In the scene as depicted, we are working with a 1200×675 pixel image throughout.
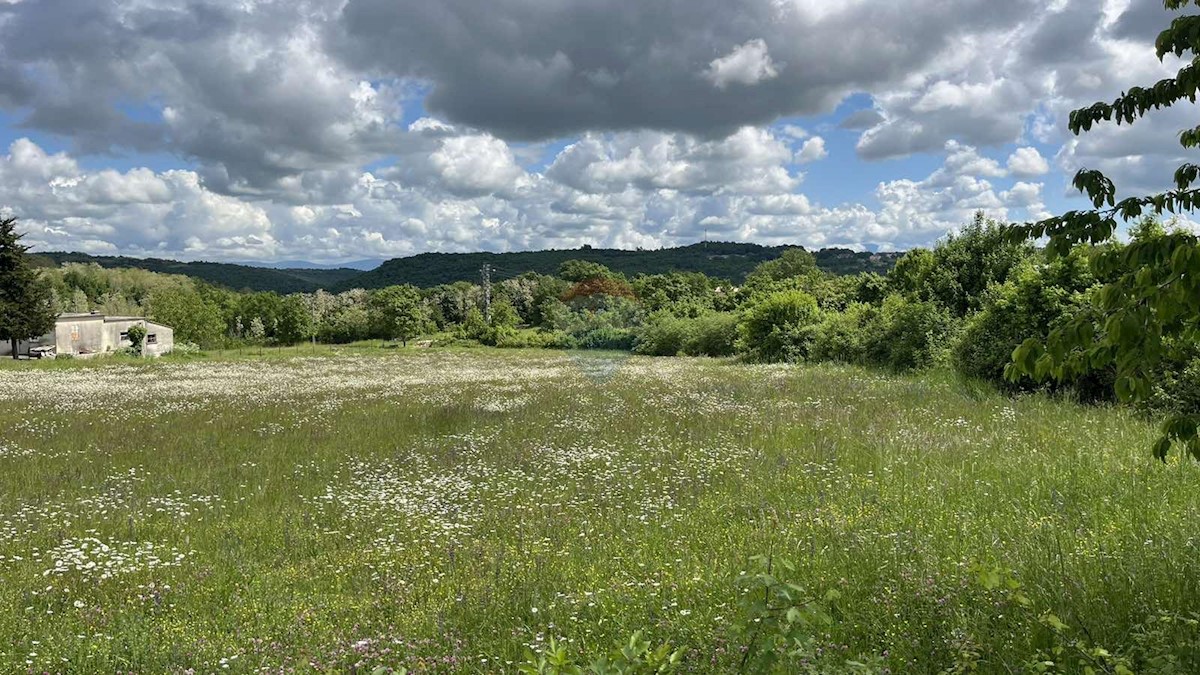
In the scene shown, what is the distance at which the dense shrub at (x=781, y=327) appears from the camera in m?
38.9

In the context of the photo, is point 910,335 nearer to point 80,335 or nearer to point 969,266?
point 969,266

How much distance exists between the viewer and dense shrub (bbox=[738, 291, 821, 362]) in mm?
38938

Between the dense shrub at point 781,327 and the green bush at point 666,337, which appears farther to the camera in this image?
the green bush at point 666,337

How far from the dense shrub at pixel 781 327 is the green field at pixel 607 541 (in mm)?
22136

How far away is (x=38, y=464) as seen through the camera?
12906 millimetres

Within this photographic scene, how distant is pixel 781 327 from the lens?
41.2 metres

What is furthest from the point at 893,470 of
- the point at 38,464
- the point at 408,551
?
the point at 38,464

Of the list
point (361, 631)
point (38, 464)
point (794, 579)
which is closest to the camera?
point (361, 631)

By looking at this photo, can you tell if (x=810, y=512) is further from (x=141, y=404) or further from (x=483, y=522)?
(x=141, y=404)

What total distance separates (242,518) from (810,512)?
25.1 feet

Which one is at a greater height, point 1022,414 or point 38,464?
point 1022,414

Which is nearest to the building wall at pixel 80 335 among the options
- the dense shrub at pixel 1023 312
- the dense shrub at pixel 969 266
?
the dense shrub at pixel 969 266

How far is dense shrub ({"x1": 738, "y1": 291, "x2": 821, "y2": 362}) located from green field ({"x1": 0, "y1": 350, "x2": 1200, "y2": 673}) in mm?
22136

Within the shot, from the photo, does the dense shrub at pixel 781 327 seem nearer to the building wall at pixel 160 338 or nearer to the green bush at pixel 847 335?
the green bush at pixel 847 335
